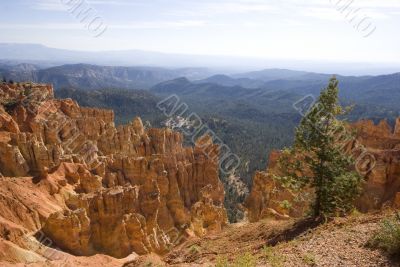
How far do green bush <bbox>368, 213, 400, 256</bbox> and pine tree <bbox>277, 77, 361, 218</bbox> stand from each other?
157 inches

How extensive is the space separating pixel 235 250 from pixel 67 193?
19.1 m

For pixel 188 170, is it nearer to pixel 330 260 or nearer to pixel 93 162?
pixel 93 162

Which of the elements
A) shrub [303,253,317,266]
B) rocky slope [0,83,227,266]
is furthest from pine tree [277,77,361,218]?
rocky slope [0,83,227,266]

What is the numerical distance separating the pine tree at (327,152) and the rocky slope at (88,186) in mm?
13340

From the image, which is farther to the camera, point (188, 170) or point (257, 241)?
point (188, 170)

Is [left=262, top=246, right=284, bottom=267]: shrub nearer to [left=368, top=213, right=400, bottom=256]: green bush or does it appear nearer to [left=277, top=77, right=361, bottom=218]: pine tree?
[left=368, top=213, right=400, bottom=256]: green bush

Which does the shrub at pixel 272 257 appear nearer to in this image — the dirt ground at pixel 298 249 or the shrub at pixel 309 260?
the dirt ground at pixel 298 249

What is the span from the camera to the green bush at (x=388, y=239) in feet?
34.4

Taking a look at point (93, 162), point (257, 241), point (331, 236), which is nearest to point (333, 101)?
point (331, 236)

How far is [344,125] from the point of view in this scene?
16.3 metres

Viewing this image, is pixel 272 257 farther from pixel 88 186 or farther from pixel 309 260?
pixel 88 186

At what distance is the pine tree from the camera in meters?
16.0

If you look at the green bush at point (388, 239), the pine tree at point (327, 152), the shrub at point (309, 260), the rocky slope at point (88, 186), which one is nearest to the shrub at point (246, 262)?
the shrub at point (309, 260)

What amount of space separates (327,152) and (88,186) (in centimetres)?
2262
